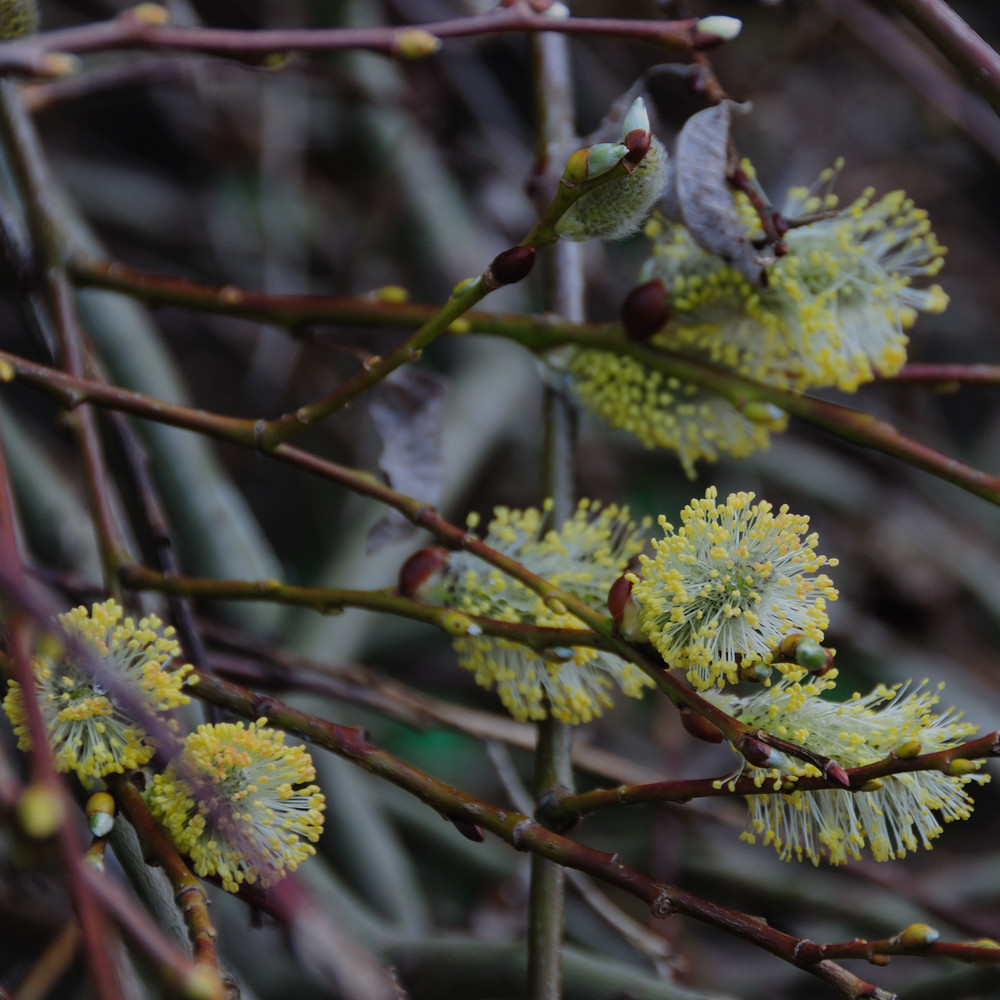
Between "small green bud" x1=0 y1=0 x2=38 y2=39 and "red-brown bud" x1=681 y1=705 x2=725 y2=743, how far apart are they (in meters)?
0.62

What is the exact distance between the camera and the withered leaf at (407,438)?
0.72m

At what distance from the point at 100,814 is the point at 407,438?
36 centimetres

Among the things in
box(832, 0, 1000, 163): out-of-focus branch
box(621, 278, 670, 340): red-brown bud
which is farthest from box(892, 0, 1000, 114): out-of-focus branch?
box(832, 0, 1000, 163): out-of-focus branch

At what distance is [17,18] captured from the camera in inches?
24.4

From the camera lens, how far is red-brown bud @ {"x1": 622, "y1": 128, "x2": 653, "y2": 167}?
48 cm

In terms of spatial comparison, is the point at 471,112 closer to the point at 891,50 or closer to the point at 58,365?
the point at 891,50

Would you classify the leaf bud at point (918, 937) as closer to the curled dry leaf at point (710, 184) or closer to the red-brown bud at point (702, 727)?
the red-brown bud at point (702, 727)

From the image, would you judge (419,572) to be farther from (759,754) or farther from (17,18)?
(17,18)

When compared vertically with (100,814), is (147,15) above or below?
above

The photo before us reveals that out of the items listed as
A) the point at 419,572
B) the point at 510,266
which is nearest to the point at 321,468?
the point at 419,572

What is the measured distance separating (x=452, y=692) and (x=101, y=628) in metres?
1.29

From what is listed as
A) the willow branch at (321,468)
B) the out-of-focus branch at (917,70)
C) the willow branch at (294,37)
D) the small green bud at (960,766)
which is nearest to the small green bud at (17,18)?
the willow branch at (294,37)

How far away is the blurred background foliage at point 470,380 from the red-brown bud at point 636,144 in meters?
0.78

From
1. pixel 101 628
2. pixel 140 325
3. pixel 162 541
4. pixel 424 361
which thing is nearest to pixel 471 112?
pixel 424 361
